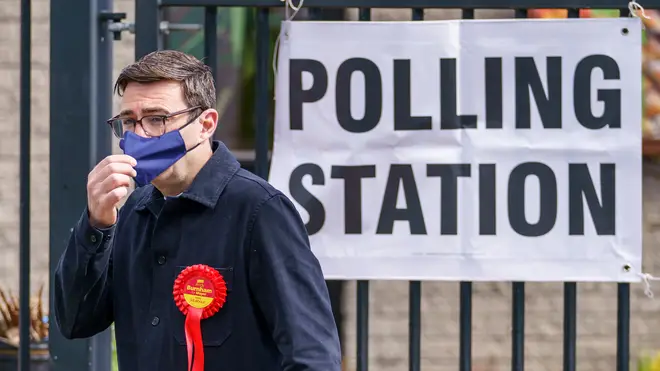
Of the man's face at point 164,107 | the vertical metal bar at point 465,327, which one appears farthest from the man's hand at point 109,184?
the vertical metal bar at point 465,327

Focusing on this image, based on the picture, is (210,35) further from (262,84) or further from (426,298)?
(426,298)

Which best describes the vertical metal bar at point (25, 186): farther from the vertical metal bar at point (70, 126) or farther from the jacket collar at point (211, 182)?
the jacket collar at point (211, 182)

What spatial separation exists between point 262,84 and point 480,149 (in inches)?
26.1

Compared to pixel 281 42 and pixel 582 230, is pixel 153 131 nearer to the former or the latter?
pixel 281 42

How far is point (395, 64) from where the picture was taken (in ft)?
11.0

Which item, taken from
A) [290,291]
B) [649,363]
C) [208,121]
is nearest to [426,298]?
[649,363]

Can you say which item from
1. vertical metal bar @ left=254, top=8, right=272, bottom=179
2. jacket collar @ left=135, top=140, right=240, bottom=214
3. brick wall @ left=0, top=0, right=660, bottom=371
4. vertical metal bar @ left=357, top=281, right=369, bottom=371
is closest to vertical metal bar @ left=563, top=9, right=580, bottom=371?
vertical metal bar @ left=357, top=281, right=369, bottom=371

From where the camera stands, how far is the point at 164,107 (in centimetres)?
244

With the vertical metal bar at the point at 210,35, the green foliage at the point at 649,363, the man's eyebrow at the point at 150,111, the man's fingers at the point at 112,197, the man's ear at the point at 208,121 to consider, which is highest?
the vertical metal bar at the point at 210,35

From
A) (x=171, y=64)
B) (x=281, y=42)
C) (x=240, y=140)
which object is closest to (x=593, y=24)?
(x=281, y=42)

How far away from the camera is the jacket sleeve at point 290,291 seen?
7.50 feet

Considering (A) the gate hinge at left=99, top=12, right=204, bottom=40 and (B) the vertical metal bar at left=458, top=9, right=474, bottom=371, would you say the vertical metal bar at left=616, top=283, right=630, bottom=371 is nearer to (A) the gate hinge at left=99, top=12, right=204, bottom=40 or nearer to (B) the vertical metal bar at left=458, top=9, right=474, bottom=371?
(B) the vertical metal bar at left=458, top=9, right=474, bottom=371

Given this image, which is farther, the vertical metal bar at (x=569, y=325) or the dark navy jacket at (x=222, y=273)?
the vertical metal bar at (x=569, y=325)

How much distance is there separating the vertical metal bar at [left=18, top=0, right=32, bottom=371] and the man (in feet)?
2.70
